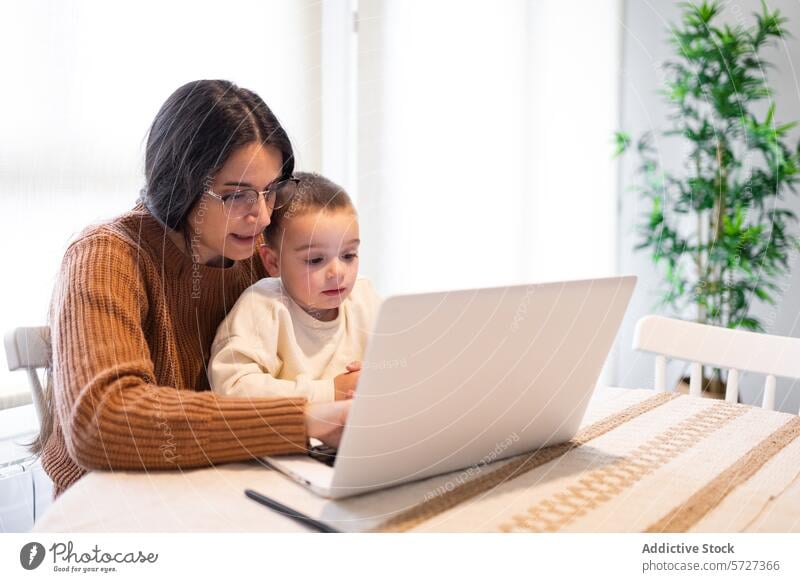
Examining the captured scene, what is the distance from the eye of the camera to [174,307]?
3.34 feet

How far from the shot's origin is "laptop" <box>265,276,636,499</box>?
2.15 feet

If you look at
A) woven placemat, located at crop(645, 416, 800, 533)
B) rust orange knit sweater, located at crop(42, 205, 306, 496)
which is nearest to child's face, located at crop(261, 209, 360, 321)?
rust orange knit sweater, located at crop(42, 205, 306, 496)

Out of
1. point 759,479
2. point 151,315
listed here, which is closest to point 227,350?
point 151,315

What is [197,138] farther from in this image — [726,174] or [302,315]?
[726,174]

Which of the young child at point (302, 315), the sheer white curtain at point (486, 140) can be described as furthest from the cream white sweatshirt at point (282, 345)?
the sheer white curtain at point (486, 140)

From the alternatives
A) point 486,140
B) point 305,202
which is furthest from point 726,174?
point 305,202

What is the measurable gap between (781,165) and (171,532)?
2174 mm

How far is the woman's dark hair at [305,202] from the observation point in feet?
3.21

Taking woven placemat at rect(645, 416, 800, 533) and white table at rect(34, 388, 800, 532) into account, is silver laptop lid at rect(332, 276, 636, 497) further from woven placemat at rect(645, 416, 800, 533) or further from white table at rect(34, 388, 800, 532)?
woven placemat at rect(645, 416, 800, 533)

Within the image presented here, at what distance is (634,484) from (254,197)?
527mm

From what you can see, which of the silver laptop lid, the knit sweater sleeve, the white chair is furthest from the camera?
the white chair

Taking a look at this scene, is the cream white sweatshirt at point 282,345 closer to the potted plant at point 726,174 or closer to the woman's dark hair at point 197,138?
the woman's dark hair at point 197,138

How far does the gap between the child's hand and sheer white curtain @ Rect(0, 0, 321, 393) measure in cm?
62

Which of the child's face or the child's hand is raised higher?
the child's face
